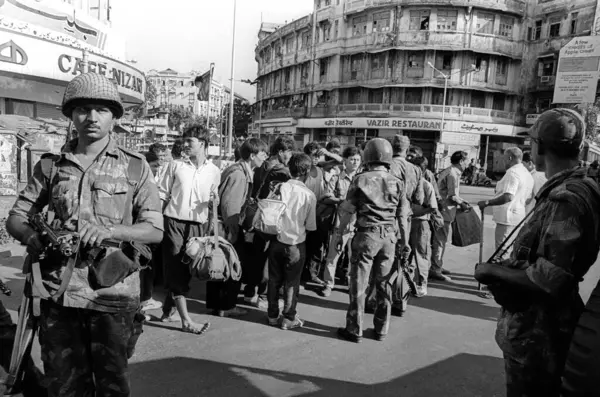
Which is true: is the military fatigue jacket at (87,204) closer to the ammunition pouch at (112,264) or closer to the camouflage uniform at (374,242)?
the ammunition pouch at (112,264)

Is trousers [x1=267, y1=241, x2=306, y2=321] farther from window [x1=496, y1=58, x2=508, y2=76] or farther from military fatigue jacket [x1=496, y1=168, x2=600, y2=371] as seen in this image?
window [x1=496, y1=58, x2=508, y2=76]

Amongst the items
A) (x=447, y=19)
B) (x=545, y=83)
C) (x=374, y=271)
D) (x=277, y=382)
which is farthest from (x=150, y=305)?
(x=545, y=83)

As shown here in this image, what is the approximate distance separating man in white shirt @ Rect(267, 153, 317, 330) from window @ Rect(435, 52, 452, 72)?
32.6 meters

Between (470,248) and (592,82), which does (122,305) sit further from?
(592,82)

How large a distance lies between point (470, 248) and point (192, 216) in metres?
6.13

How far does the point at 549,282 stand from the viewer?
1.67 meters

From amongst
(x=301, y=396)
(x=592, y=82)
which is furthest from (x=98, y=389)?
(x=592, y=82)

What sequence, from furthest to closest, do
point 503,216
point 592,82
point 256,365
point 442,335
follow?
point 592,82 < point 503,216 < point 442,335 < point 256,365

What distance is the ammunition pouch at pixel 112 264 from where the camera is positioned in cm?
196

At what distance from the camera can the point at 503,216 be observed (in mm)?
5262

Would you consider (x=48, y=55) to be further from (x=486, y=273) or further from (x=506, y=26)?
(x=506, y=26)

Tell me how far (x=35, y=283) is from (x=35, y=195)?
437 mm

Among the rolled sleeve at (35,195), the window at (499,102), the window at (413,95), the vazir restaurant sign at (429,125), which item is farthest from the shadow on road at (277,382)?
the window at (499,102)

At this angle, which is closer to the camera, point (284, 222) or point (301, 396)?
point (301, 396)
